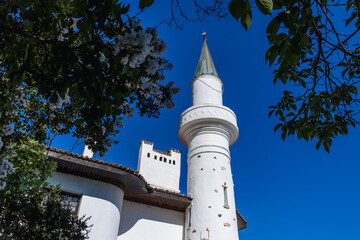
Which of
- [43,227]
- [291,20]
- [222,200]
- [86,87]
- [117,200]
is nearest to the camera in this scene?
[291,20]

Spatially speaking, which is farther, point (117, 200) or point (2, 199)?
point (117, 200)

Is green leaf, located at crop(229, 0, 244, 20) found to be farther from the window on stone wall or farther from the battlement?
the battlement

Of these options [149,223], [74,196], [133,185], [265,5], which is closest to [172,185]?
[149,223]

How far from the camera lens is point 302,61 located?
3682 millimetres

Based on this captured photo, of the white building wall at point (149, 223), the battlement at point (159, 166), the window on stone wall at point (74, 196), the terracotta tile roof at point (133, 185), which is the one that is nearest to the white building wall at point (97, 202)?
the window on stone wall at point (74, 196)

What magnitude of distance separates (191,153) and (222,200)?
2449 mm

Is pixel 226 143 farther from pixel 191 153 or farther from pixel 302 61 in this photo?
pixel 302 61

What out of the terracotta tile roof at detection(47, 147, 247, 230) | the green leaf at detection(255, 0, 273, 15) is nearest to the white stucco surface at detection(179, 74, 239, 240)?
the terracotta tile roof at detection(47, 147, 247, 230)

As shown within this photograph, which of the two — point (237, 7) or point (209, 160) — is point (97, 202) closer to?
point (209, 160)

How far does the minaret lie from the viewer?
32.4ft

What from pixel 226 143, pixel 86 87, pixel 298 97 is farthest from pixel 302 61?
pixel 226 143

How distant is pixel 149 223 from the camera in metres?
10.3

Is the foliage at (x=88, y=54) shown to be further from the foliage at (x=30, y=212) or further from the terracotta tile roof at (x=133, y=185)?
the terracotta tile roof at (x=133, y=185)

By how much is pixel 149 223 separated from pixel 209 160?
3.25 m
